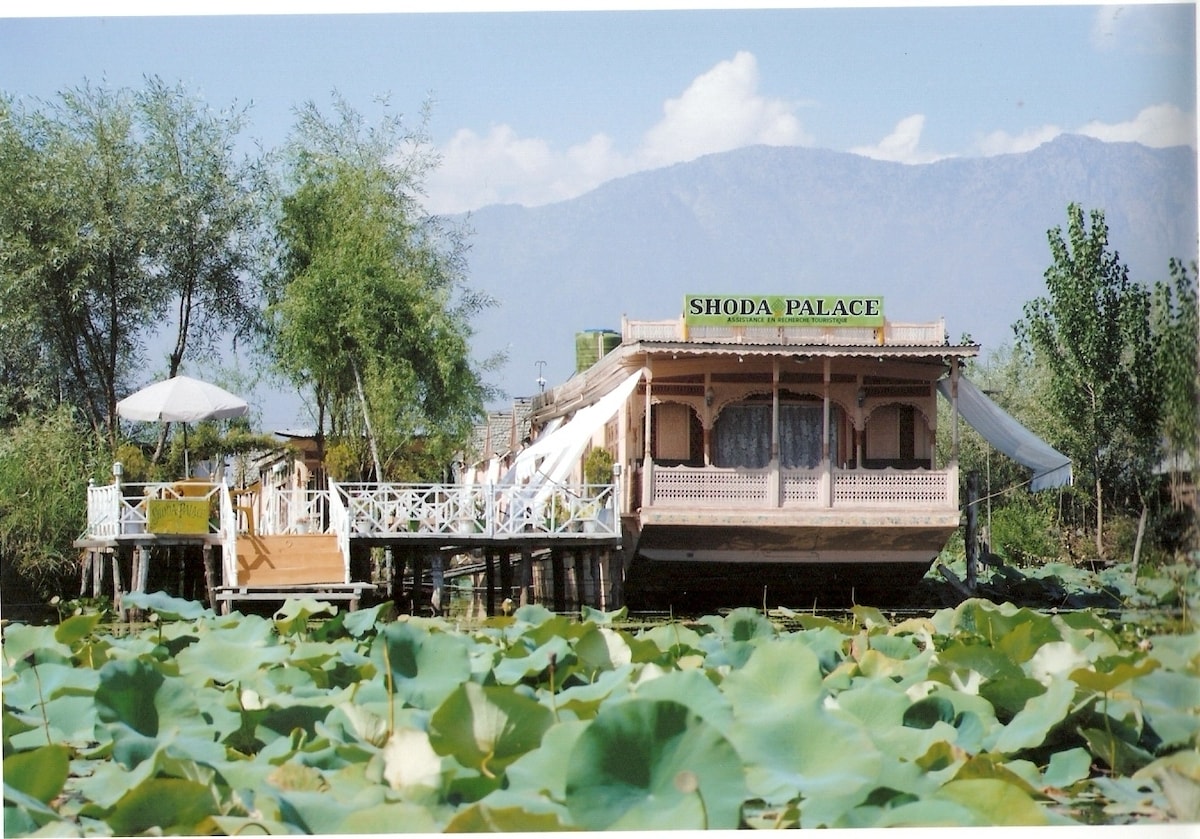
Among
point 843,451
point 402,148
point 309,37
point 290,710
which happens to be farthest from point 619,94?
point 290,710

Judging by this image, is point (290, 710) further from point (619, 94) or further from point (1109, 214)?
point (1109, 214)

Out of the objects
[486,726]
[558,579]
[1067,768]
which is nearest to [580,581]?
[558,579]

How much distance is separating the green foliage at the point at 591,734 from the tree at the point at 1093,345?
47.2 ft

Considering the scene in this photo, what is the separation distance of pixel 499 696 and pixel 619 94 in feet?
40.4

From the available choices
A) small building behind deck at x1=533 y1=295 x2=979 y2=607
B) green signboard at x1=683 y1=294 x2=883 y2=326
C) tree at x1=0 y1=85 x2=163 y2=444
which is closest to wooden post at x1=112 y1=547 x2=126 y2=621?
tree at x1=0 y1=85 x2=163 y2=444

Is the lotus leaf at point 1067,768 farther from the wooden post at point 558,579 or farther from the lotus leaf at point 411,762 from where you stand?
the wooden post at point 558,579

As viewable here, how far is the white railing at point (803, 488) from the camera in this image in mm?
16625

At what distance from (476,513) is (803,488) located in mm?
3775

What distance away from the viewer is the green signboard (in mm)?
17188

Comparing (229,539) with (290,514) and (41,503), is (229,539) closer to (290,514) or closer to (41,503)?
(41,503)

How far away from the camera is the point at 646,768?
306 centimetres

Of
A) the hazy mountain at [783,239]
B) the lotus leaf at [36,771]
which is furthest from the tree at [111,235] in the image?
the lotus leaf at [36,771]

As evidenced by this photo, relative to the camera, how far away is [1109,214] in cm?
2122

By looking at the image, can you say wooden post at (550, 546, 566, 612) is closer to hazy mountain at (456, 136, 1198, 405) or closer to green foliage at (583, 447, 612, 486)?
green foliage at (583, 447, 612, 486)
